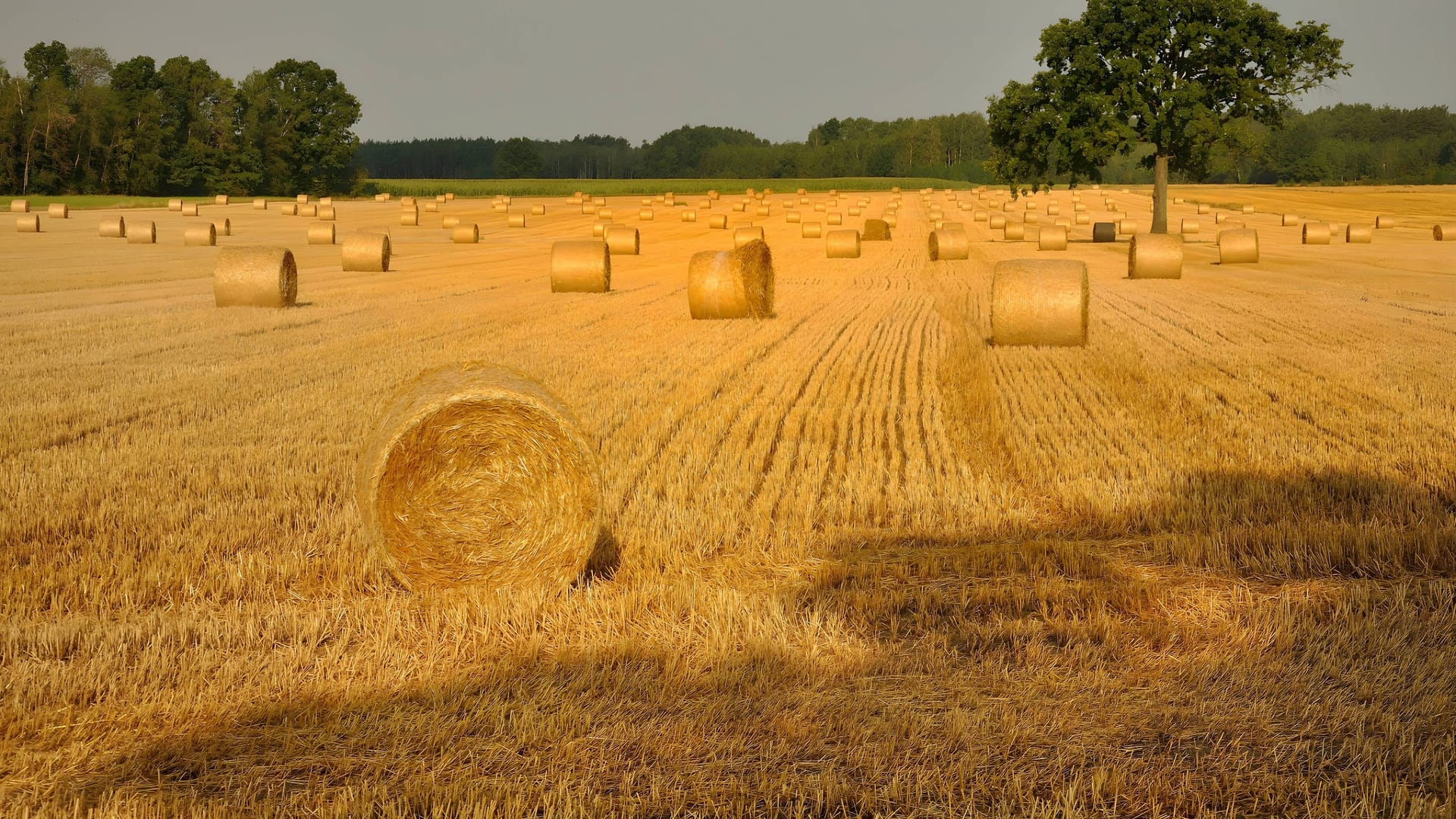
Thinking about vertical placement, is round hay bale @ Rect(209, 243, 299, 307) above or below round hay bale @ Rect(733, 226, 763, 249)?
below

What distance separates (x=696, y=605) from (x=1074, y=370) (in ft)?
28.0

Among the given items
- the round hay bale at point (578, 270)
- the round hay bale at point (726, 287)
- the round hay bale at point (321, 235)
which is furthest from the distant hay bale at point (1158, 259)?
the round hay bale at point (321, 235)

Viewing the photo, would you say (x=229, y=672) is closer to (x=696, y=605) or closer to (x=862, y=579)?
(x=696, y=605)

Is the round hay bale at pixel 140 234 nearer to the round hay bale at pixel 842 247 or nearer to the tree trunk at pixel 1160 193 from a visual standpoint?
the round hay bale at pixel 842 247

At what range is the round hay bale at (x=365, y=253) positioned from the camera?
1085 inches

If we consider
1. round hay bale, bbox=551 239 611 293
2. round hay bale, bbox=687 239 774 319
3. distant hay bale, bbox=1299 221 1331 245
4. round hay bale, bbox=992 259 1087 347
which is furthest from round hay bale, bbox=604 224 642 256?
distant hay bale, bbox=1299 221 1331 245

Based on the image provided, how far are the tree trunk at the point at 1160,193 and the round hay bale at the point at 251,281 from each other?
3211 centimetres

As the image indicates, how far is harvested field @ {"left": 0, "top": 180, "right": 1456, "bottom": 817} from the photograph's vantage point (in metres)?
3.96

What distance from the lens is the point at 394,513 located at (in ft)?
19.2

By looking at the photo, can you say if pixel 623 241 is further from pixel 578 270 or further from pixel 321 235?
pixel 578 270

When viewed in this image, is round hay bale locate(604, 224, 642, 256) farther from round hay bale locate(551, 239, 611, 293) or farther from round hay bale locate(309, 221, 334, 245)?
round hay bale locate(551, 239, 611, 293)

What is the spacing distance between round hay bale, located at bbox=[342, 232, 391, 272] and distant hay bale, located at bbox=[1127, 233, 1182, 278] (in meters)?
17.4

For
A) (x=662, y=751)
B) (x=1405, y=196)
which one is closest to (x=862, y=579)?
(x=662, y=751)

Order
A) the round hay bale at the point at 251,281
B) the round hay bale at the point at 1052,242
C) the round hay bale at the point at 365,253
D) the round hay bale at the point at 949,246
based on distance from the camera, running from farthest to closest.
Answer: the round hay bale at the point at 1052,242
the round hay bale at the point at 949,246
the round hay bale at the point at 365,253
the round hay bale at the point at 251,281
